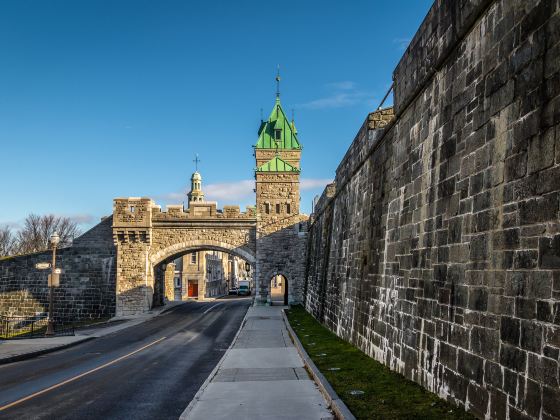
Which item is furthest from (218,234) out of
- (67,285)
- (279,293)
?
(279,293)

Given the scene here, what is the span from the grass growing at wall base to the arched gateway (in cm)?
2343

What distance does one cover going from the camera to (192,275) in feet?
206

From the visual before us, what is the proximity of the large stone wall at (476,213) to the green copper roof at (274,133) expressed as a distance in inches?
1687

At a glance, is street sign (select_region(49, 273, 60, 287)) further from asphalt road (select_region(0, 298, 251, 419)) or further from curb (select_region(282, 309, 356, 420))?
curb (select_region(282, 309, 356, 420))

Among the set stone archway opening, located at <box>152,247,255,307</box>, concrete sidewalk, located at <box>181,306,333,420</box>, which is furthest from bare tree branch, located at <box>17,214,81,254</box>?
concrete sidewalk, located at <box>181,306,333,420</box>

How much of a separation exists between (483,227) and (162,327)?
76.3 ft

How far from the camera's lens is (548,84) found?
5.14m

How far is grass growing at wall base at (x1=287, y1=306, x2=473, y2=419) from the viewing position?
23.0 ft

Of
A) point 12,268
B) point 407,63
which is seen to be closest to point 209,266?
point 12,268

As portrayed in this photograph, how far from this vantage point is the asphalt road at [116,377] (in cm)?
893

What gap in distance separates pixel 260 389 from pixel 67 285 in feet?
98.6

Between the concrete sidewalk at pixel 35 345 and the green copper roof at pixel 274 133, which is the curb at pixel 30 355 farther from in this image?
the green copper roof at pixel 274 133

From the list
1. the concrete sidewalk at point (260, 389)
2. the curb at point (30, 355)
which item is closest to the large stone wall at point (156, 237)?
the curb at point (30, 355)

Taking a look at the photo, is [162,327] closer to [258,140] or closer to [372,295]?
[372,295]
